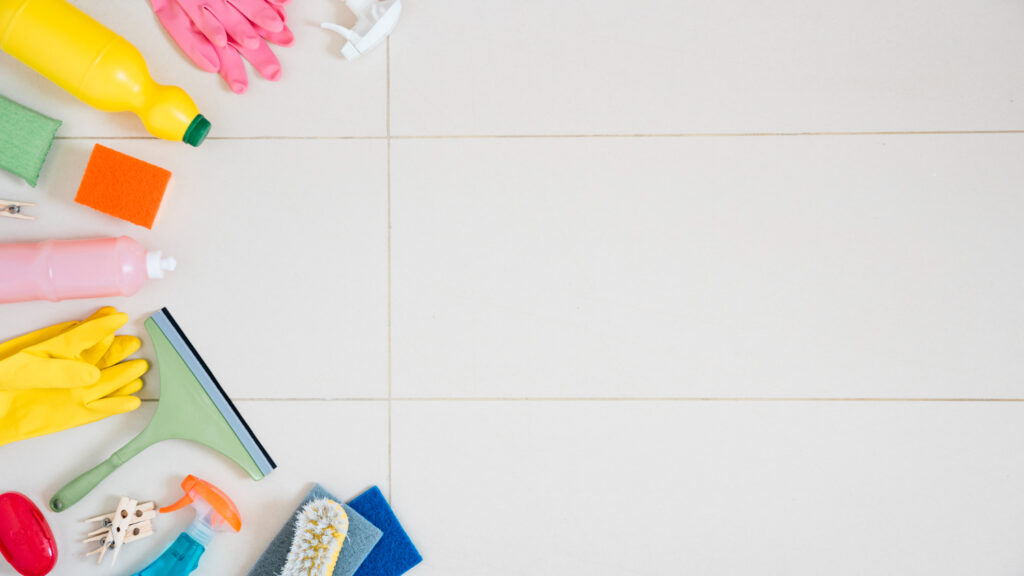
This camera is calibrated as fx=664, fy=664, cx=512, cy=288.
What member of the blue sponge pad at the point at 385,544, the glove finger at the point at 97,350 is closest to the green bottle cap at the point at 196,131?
the glove finger at the point at 97,350

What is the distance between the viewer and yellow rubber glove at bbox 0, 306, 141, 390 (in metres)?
0.71

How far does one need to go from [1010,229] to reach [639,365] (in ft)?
1.54

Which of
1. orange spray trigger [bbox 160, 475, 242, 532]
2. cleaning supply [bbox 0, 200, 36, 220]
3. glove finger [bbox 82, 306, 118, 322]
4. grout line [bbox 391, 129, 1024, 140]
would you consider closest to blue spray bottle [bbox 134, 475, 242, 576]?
orange spray trigger [bbox 160, 475, 242, 532]

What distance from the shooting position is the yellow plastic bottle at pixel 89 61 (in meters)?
0.69

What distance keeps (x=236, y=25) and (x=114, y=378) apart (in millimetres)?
415

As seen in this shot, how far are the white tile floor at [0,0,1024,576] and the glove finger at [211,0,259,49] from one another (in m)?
0.05

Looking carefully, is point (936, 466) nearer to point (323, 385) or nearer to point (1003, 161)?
point (1003, 161)

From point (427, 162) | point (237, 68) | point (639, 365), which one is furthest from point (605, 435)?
point (237, 68)

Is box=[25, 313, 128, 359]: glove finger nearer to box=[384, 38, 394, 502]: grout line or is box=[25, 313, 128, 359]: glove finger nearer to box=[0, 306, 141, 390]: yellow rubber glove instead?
box=[0, 306, 141, 390]: yellow rubber glove

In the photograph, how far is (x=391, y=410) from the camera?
0.77m

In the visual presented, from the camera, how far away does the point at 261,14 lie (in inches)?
A: 29.2

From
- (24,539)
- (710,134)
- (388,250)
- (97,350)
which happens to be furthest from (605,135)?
(24,539)

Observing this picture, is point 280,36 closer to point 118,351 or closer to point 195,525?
point 118,351

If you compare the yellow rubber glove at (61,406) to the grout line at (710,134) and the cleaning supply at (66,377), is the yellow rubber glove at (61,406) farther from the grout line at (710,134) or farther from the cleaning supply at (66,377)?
the grout line at (710,134)
